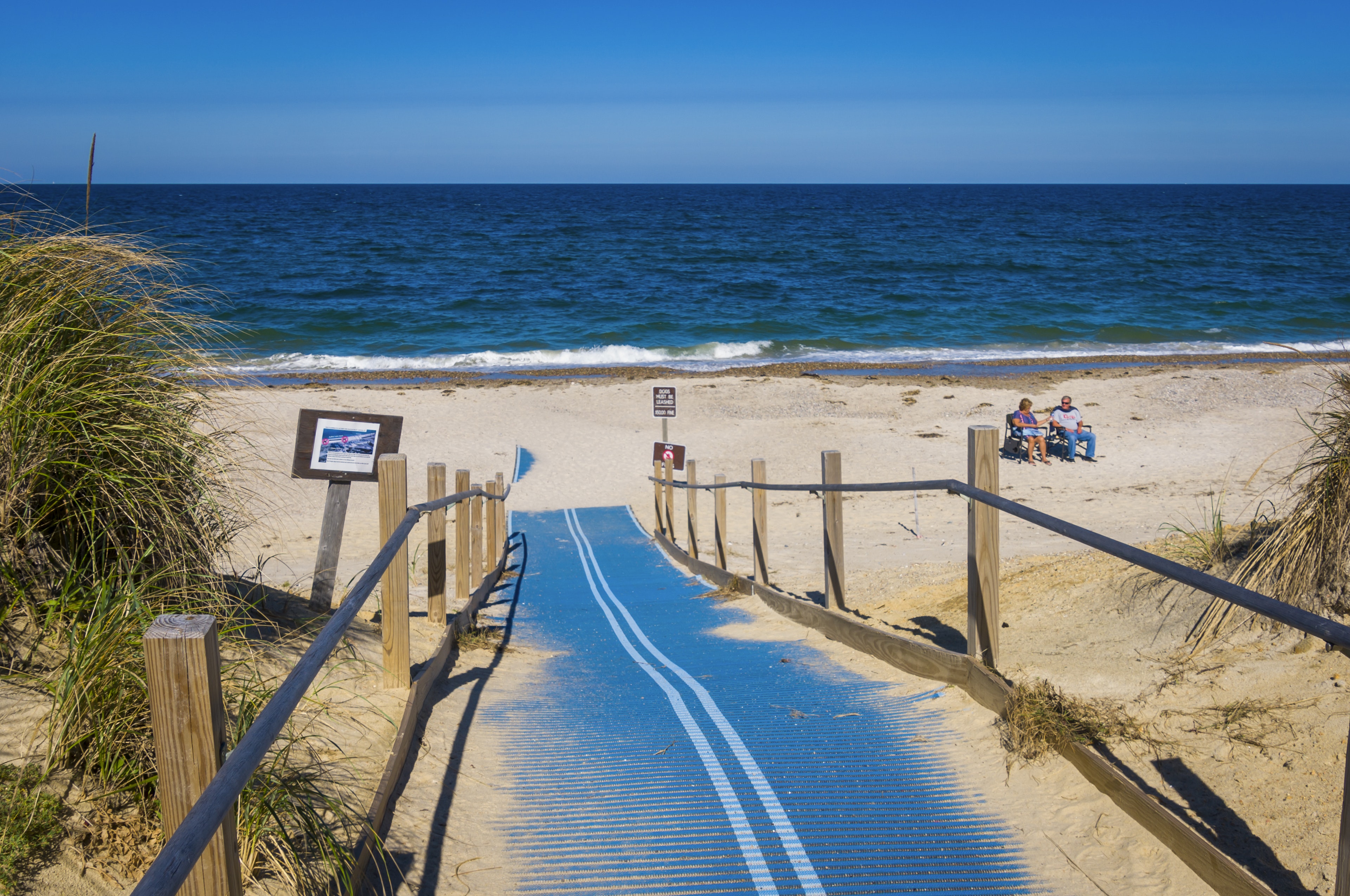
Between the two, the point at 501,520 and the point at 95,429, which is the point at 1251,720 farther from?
the point at 501,520

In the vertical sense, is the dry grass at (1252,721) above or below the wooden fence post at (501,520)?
above

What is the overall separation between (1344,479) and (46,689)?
4997 mm

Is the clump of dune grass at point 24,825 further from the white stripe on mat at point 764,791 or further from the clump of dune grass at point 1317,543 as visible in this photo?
the clump of dune grass at point 1317,543

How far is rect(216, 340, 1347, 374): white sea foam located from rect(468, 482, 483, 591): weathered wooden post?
23.1m

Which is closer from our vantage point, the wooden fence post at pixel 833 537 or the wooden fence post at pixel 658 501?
the wooden fence post at pixel 833 537

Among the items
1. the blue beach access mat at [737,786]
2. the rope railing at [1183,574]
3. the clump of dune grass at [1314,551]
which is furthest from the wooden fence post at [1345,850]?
the clump of dune grass at [1314,551]

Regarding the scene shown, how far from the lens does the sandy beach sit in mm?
3123

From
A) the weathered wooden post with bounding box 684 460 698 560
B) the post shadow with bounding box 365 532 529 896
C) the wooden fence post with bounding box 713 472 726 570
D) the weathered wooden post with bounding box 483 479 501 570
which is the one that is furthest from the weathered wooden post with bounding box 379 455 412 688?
the weathered wooden post with bounding box 684 460 698 560

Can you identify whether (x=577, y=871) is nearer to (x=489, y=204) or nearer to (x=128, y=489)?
(x=128, y=489)

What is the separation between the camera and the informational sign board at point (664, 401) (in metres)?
14.8

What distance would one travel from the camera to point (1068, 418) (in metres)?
18.2

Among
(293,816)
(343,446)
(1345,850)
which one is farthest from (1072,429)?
(293,816)

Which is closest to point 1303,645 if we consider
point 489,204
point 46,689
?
point 46,689

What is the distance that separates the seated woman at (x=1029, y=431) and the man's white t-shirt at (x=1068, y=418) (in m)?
0.40
